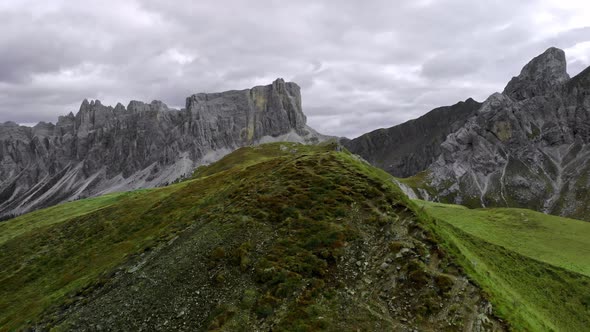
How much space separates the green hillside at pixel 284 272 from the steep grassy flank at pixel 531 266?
316 centimetres

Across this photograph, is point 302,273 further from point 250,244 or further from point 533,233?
point 533,233

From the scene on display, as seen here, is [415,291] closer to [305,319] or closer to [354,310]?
[354,310]

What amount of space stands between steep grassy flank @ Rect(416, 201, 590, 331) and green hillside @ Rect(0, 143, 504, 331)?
3157 mm

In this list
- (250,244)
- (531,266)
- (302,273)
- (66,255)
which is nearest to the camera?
(302,273)

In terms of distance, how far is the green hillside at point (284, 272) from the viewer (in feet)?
72.1

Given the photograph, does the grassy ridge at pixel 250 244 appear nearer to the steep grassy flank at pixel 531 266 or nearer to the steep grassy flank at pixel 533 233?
the steep grassy flank at pixel 531 266

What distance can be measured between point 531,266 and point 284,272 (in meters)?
29.8

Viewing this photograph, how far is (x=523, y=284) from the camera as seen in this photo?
119 feet

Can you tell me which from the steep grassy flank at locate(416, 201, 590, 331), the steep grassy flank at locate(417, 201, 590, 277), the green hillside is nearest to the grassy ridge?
the green hillside

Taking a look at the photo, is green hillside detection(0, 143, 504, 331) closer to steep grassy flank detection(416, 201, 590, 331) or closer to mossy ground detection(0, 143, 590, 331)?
mossy ground detection(0, 143, 590, 331)

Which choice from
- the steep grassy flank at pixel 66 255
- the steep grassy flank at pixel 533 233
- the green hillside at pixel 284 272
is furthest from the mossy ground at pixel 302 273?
the steep grassy flank at pixel 533 233

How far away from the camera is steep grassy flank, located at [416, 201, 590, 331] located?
25.2 meters

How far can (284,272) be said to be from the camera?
82.5ft

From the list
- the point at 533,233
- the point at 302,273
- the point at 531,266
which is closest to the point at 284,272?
the point at 302,273
